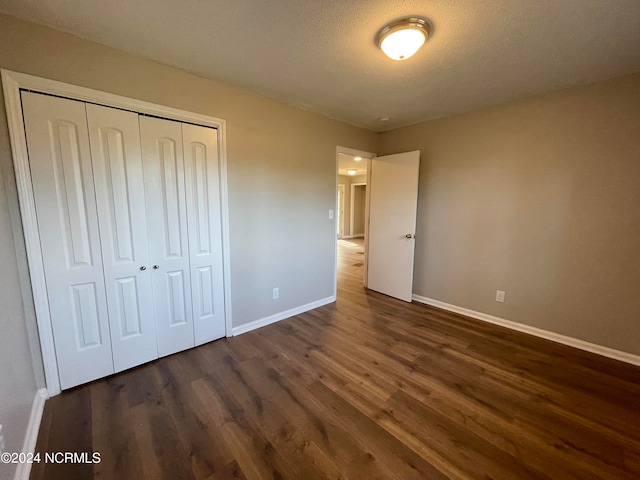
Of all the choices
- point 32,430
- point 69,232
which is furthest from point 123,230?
point 32,430

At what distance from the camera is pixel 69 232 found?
171 cm

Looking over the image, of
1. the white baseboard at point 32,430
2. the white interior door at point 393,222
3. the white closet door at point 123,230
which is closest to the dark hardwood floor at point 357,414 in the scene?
the white baseboard at point 32,430

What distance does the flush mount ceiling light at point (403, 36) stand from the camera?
4.83 ft

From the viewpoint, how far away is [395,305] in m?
3.40

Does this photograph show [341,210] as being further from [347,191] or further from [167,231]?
[167,231]

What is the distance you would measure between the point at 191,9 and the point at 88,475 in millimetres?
2463

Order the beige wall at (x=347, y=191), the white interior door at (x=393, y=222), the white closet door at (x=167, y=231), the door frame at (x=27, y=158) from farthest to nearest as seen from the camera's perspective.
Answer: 1. the beige wall at (x=347, y=191)
2. the white interior door at (x=393, y=222)
3. the white closet door at (x=167, y=231)
4. the door frame at (x=27, y=158)

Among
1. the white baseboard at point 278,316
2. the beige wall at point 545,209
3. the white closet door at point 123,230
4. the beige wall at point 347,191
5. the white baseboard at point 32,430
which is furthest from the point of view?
the beige wall at point 347,191

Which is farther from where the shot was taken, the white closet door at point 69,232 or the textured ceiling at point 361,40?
the white closet door at point 69,232

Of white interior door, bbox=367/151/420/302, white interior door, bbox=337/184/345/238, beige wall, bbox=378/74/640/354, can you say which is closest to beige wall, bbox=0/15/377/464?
white interior door, bbox=367/151/420/302

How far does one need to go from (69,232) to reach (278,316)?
1.95 m

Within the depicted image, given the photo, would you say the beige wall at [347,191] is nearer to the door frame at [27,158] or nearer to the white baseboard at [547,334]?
the white baseboard at [547,334]

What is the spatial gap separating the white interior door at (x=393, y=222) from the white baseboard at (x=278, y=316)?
2.84 feet

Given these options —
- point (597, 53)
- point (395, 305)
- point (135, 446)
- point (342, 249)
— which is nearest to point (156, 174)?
point (135, 446)
